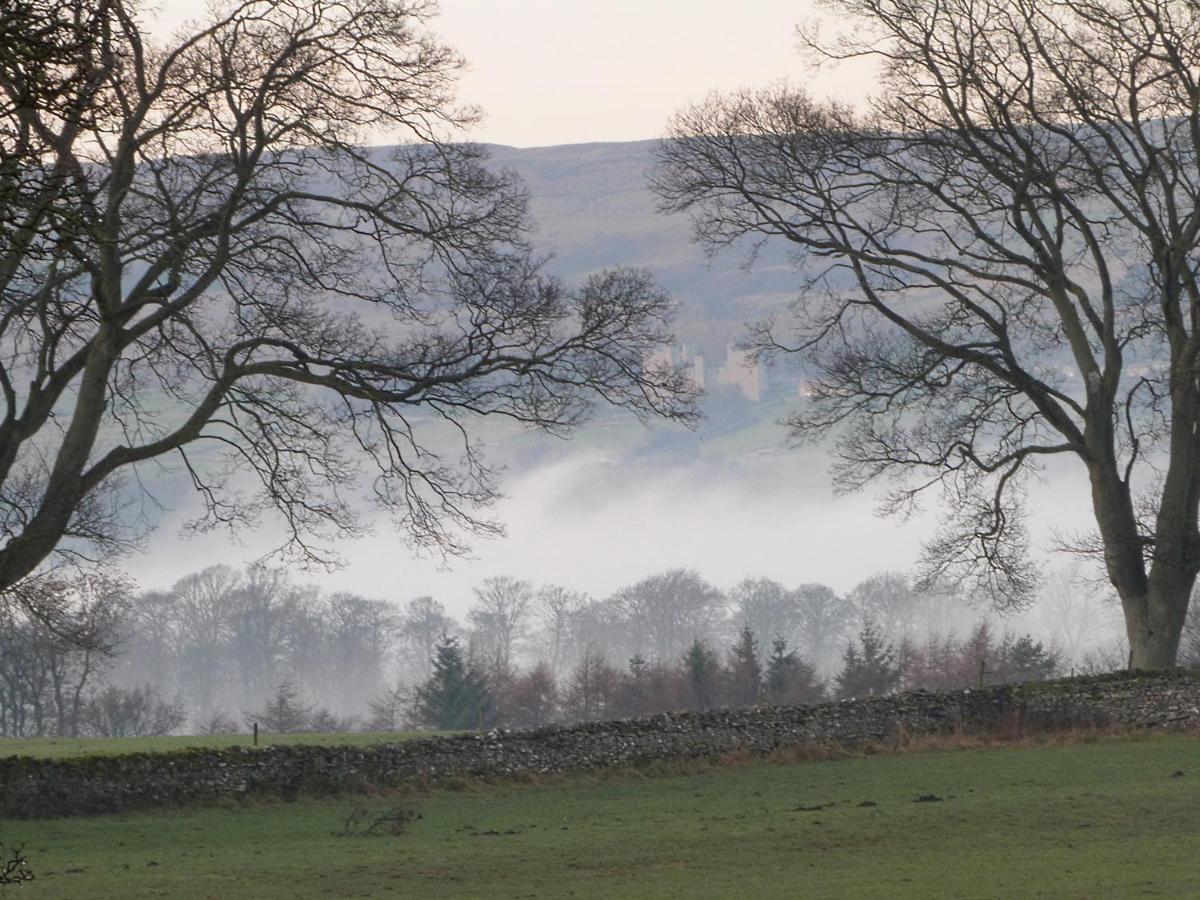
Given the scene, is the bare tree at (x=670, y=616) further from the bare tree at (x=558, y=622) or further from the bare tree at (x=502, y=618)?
the bare tree at (x=502, y=618)

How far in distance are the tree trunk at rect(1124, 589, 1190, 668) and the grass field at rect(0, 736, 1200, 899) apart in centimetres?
467

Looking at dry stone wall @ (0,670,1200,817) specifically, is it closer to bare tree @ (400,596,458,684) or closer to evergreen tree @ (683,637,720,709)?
evergreen tree @ (683,637,720,709)

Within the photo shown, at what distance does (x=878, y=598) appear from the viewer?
19225 centimetres

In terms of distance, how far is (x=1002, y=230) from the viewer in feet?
107

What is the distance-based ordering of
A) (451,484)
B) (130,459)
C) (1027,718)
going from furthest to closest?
(1027,718) → (451,484) → (130,459)

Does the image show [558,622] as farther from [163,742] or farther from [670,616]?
[163,742]

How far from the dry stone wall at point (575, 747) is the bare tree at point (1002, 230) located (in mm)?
2797

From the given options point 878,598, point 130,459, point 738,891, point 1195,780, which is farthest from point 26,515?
point 878,598

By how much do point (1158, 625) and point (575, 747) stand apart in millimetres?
12283

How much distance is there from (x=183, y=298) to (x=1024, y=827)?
44.5 feet

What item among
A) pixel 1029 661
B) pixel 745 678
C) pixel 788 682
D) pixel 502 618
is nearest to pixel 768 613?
pixel 502 618

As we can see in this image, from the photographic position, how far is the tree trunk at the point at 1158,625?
3061 cm

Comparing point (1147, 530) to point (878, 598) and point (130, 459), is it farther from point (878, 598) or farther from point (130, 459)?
point (878, 598)

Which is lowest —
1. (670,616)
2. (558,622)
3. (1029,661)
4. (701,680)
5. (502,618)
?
(701,680)
